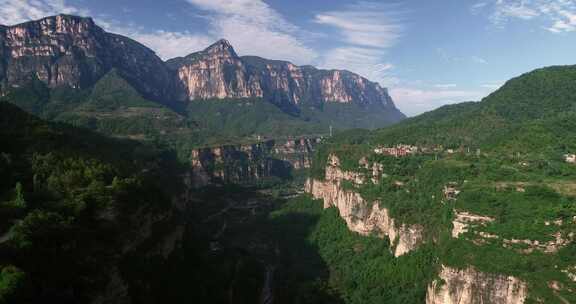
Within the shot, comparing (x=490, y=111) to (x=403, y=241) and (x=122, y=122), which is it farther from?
(x=122, y=122)

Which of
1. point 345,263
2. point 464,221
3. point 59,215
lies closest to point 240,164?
point 345,263

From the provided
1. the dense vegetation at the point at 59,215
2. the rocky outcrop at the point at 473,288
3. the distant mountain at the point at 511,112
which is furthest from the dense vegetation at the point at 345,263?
the distant mountain at the point at 511,112

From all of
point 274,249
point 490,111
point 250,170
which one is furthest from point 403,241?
point 250,170

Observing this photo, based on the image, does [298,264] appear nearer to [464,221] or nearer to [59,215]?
[464,221]

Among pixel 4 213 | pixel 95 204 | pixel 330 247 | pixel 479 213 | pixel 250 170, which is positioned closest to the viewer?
pixel 4 213

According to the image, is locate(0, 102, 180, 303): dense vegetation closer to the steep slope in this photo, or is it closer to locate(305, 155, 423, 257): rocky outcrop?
locate(305, 155, 423, 257): rocky outcrop

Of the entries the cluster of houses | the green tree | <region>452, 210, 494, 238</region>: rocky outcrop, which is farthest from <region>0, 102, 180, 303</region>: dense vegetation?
the cluster of houses

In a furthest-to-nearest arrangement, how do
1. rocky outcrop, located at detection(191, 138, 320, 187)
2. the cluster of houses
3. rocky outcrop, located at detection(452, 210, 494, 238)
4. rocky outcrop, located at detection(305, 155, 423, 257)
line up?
1. rocky outcrop, located at detection(191, 138, 320, 187)
2. the cluster of houses
3. rocky outcrop, located at detection(305, 155, 423, 257)
4. rocky outcrop, located at detection(452, 210, 494, 238)
